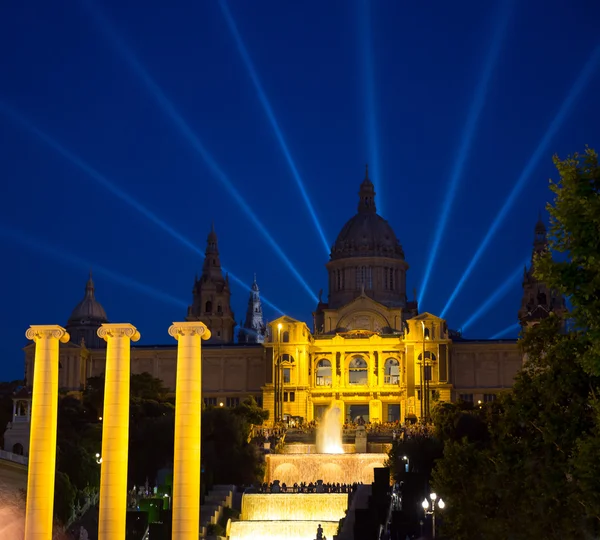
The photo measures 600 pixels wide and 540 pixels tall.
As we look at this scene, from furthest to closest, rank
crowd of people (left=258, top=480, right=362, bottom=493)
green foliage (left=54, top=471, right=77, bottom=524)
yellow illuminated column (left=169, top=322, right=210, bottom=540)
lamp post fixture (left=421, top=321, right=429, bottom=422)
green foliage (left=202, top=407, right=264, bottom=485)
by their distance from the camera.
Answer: lamp post fixture (left=421, top=321, right=429, bottom=422)
green foliage (left=202, top=407, right=264, bottom=485)
crowd of people (left=258, top=480, right=362, bottom=493)
green foliage (left=54, top=471, right=77, bottom=524)
yellow illuminated column (left=169, top=322, right=210, bottom=540)

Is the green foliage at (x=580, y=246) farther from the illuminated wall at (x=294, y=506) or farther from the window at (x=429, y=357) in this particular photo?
the window at (x=429, y=357)

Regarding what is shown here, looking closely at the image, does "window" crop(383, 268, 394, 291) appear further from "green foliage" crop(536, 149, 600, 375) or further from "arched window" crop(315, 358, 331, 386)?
"green foliage" crop(536, 149, 600, 375)

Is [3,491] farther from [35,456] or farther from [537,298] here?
[537,298]

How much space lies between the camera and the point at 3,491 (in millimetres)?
80562

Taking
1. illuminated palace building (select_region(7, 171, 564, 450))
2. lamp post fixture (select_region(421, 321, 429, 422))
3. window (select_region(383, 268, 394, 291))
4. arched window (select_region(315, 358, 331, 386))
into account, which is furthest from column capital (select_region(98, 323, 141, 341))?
window (select_region(383, 268, 394, 291))

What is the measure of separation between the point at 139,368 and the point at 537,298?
149ft

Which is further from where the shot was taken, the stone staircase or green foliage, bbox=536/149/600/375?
the stone staircase

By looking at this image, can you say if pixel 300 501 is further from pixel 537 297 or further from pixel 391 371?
pixel 537 297

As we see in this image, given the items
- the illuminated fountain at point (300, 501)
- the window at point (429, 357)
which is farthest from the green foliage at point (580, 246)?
the window at point (429, 357)

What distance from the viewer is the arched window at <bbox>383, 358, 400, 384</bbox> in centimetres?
14438

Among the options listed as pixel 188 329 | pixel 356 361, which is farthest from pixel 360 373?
pixel 188 329

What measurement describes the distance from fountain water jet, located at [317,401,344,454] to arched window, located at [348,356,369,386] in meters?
17.1

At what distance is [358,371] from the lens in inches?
5728

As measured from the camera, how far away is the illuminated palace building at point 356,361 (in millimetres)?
141500
